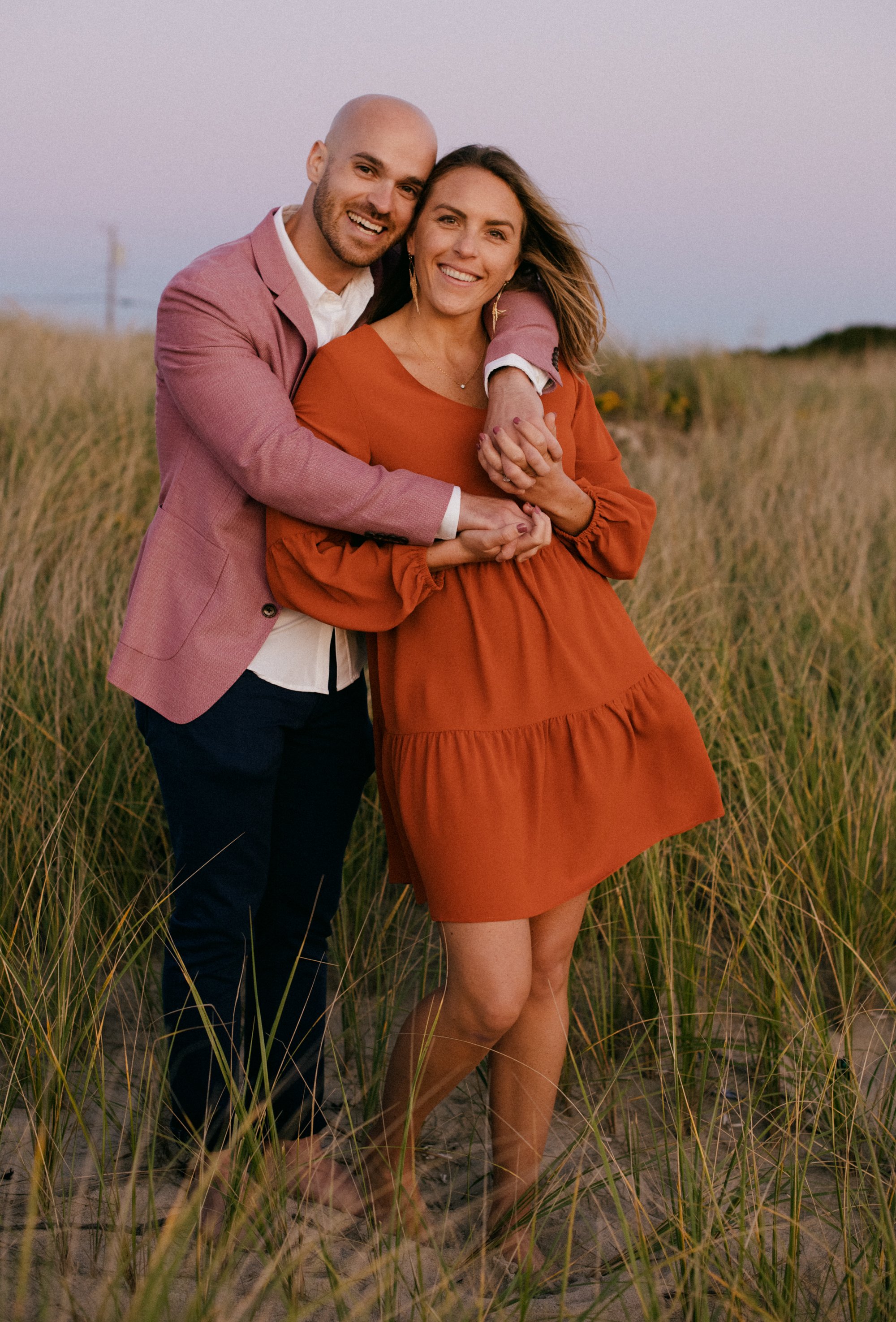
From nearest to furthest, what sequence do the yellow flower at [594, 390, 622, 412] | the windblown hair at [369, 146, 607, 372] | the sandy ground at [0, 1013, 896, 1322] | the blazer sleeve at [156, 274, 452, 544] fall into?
the sandy ground at [0, 1013, 896, 1322] < the blazer sleeve at [156, 274, 452, 544] < the windblown hair at [369, 146, 607, 372] < the yellow flower at [594, 390, 622, 412]

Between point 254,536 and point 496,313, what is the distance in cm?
73

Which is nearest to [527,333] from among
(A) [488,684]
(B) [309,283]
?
(B) [309,283]

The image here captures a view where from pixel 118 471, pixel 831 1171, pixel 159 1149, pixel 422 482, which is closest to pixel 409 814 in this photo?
pixel 422 482

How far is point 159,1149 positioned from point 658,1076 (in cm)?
121

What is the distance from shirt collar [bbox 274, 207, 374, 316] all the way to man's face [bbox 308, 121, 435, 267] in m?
0.07

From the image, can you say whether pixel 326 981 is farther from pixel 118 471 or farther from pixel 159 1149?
pixel 118 471

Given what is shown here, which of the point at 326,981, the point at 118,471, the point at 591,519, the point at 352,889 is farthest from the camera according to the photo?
the point at 118,471

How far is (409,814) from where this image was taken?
6.61ft

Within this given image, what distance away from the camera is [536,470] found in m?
1.98

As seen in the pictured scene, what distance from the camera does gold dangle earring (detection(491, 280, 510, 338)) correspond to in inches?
89.0

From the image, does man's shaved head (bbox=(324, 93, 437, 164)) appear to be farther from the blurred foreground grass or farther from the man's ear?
the blurred foreground grass

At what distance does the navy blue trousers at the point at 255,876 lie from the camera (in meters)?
2.15

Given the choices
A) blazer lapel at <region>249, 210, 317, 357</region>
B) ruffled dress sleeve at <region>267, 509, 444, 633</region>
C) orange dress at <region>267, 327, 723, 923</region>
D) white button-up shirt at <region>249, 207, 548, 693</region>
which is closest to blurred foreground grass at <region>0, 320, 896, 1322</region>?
orange dress at <region>267, 327, 723, 923</region>

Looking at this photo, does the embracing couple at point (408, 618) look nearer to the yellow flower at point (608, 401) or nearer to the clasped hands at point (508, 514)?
the clasped hands at point (508, 514)
